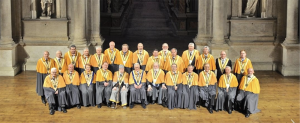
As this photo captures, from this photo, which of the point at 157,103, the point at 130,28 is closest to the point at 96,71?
the point at 157,103

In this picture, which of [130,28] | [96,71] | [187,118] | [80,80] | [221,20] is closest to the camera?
[187,118]

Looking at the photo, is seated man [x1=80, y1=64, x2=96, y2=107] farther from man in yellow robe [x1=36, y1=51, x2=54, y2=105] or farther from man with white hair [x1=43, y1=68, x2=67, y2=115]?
man in yellow robe [x1=36, y1=51, x2=54, y2=105]

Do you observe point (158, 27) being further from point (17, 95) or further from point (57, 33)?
point (17, 95)

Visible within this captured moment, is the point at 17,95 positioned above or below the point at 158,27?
below

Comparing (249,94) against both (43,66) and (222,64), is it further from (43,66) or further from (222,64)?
(43,66)

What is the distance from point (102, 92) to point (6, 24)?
5329 mm

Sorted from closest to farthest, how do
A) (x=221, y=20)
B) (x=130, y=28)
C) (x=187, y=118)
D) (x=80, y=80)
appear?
(x=187, y=118), (x=80, y=80), (x=221, y=20), (x=130, y=28)

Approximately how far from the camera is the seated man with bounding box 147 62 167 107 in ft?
40.9

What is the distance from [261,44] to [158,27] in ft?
24.2

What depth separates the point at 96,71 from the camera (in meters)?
13.3

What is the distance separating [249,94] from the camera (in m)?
11.9

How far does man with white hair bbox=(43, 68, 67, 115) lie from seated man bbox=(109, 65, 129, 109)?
1.13 m

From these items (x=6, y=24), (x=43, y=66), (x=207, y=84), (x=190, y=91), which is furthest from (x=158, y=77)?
(x=6, y=24)

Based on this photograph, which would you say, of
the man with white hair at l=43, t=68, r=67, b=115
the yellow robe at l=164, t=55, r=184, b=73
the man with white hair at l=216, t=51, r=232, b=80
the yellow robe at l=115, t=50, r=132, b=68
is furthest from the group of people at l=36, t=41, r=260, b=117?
the yellow robe at l=115, t=50, r=132, b=68
